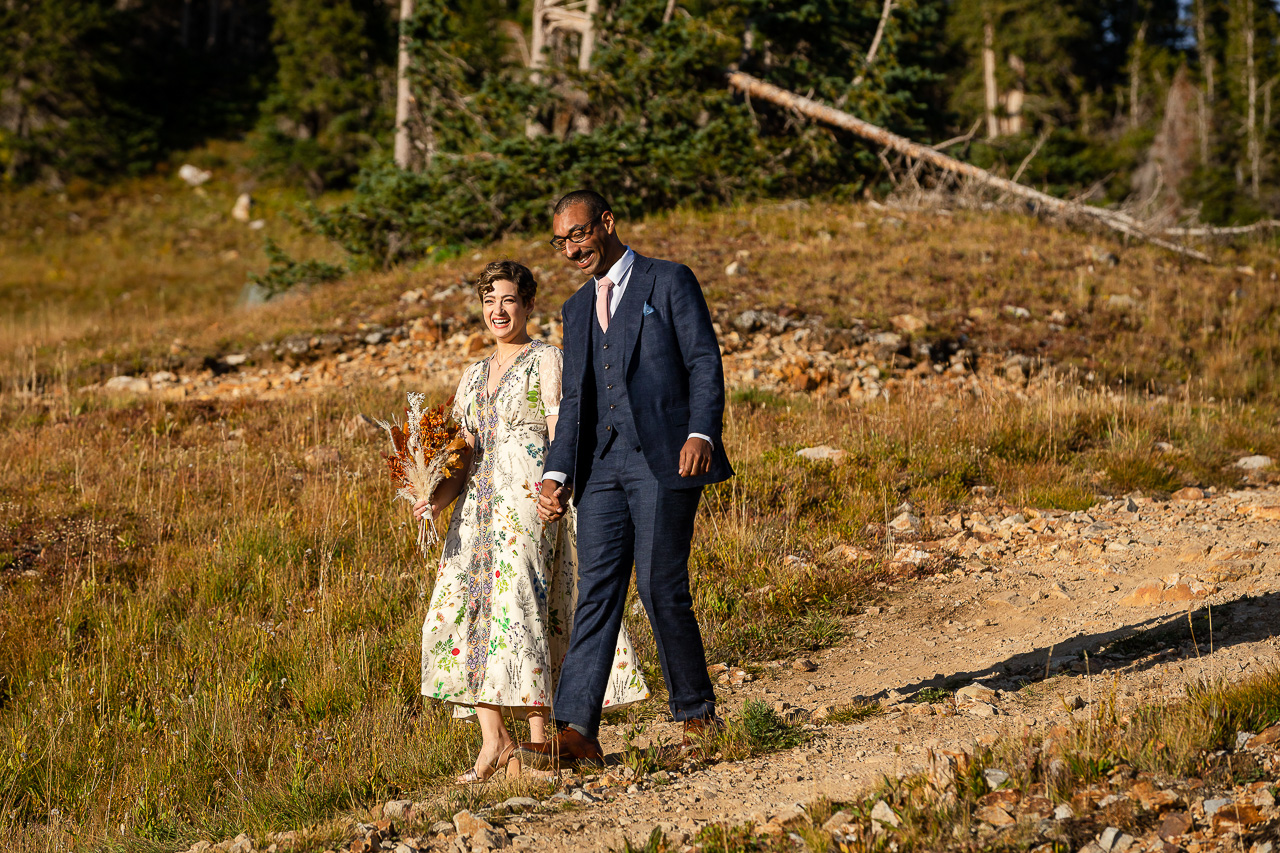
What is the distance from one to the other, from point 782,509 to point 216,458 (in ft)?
15.1

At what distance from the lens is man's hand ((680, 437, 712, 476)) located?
344 cm

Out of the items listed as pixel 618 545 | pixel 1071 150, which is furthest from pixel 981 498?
pixel 1071 150

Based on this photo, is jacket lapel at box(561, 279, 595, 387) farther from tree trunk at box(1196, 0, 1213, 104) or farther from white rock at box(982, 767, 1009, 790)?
tree trunk at box(1196, 0, 1213, 104)

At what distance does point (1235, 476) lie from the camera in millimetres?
7891

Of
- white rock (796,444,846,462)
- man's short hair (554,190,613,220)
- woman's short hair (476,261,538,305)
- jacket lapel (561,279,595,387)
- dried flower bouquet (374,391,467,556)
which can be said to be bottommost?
white rock (796,444,846,462)

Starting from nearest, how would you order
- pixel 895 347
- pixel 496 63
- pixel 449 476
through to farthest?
pixel 449 476 < pixel 895 347 < pixel 496 63

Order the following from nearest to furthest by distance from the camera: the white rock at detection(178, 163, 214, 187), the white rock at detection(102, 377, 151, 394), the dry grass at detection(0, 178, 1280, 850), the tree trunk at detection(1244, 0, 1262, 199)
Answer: the dry grass at detection(0, 178, 1280, 850), the white rock at detection(102, 377, 151, 394), the white rock at detection(178, 163, 214, 187), the tree trunk at detection(1244, 0, 1262, 199)

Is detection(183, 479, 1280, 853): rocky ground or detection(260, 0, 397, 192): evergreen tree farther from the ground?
detection(260, 0, 397, 192): evergreen tree

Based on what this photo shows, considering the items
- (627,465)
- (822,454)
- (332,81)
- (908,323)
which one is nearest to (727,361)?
(908,323)

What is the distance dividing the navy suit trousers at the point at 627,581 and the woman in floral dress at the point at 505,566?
0.70 feet

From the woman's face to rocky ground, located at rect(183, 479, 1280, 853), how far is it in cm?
176

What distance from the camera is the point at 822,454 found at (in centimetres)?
781

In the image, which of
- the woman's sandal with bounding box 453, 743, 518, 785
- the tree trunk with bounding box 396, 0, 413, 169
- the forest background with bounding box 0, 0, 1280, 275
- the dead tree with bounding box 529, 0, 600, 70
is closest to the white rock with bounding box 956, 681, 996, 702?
the woman's sandal with bounding box 453, 743, 518, 785

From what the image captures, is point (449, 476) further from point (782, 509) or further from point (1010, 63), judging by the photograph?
point (1010, 63)
